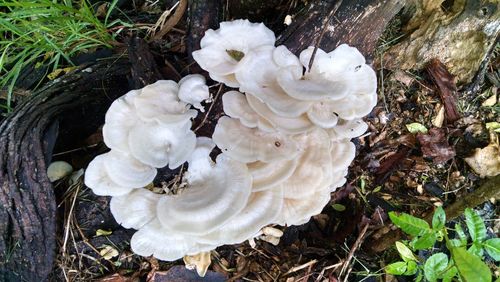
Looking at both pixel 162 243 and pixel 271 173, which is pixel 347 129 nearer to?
pixel 271 173

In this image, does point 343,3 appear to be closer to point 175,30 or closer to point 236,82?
point 236,82

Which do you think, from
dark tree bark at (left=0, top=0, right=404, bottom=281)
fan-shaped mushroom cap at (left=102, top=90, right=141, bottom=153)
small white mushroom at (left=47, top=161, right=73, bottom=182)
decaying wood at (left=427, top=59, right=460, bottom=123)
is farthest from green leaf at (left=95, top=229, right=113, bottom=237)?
decaying wood at (left=427, top=59, right=460, bottom=123)

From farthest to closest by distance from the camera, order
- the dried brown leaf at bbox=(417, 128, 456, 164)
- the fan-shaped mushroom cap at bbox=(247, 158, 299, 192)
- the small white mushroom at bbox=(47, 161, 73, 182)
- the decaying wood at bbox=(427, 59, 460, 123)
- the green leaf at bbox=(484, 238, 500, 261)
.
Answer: the decaying wood at bbox=(427, 59, 460, 123) < the dried brown leaf at bbox=(417, 128, 456, 164) < the small white mushroom at bbox=(47, 161, 73, 182) < the fan-shaped mushroom cap at bbox=(247, 158, 299, 192) < the green leaf at bbox=(484, 238, 500, 261)

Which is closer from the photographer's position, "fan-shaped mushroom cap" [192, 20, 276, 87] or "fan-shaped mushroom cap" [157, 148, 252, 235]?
"fan-shaped mushroom cap" [157, 148, 252, 235]

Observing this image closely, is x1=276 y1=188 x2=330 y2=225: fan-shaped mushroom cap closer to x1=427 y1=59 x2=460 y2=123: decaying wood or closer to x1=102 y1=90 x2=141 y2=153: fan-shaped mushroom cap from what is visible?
x1=102 y1=90 x2=141 y2=153: fan-shaped mushroom cap

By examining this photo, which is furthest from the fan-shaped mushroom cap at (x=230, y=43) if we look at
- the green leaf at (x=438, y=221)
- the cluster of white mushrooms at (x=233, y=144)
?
the green leaf at (x=438, y=221)
